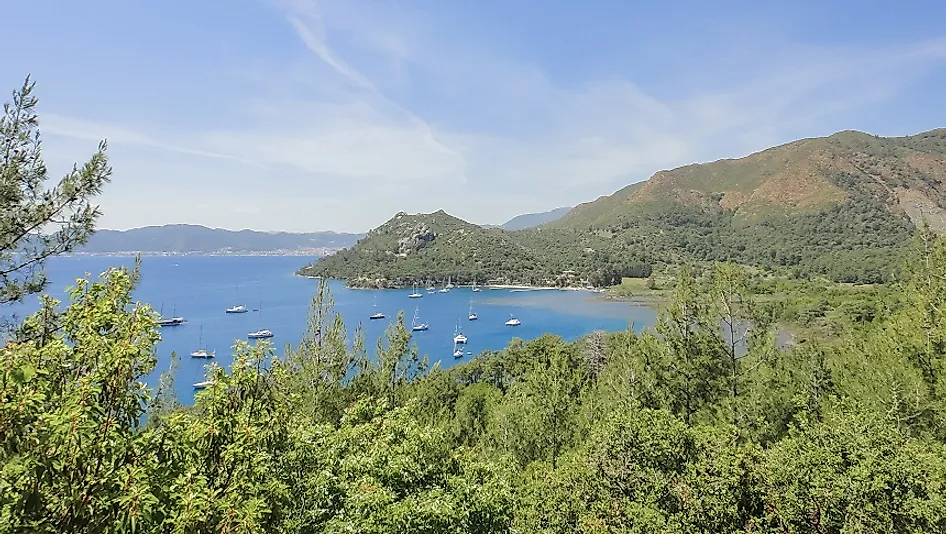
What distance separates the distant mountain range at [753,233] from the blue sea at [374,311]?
18145mm

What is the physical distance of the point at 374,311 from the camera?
338ft

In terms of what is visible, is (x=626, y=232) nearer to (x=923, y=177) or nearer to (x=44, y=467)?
(x=923, y=177)

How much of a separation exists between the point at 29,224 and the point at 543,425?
1450 cm

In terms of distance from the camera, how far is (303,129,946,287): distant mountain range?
136125mm

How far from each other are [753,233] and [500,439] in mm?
169523

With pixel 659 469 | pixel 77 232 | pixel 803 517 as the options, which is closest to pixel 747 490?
pixel 803 517

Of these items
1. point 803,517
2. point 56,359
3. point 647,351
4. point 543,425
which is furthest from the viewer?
point 543,425

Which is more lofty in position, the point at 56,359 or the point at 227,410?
the point at 56,359

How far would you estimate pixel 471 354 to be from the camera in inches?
2950

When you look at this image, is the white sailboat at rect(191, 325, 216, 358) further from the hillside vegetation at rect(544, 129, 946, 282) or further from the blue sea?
the hillside vegetation at rect(544, 129, 946, 282)

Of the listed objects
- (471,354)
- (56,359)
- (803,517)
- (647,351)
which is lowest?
(471,354)

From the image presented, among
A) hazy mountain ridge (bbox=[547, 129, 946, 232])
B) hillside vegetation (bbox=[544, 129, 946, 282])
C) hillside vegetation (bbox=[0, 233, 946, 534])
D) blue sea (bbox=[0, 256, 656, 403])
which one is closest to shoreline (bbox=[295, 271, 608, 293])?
blue sea (bbox=[0, 256, 656, 403])

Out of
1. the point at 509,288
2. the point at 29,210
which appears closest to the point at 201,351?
the point at 29,210

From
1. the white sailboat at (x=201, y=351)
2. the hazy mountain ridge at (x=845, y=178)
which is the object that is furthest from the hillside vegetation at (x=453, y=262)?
the white sailboat at (x=201, y=351)
